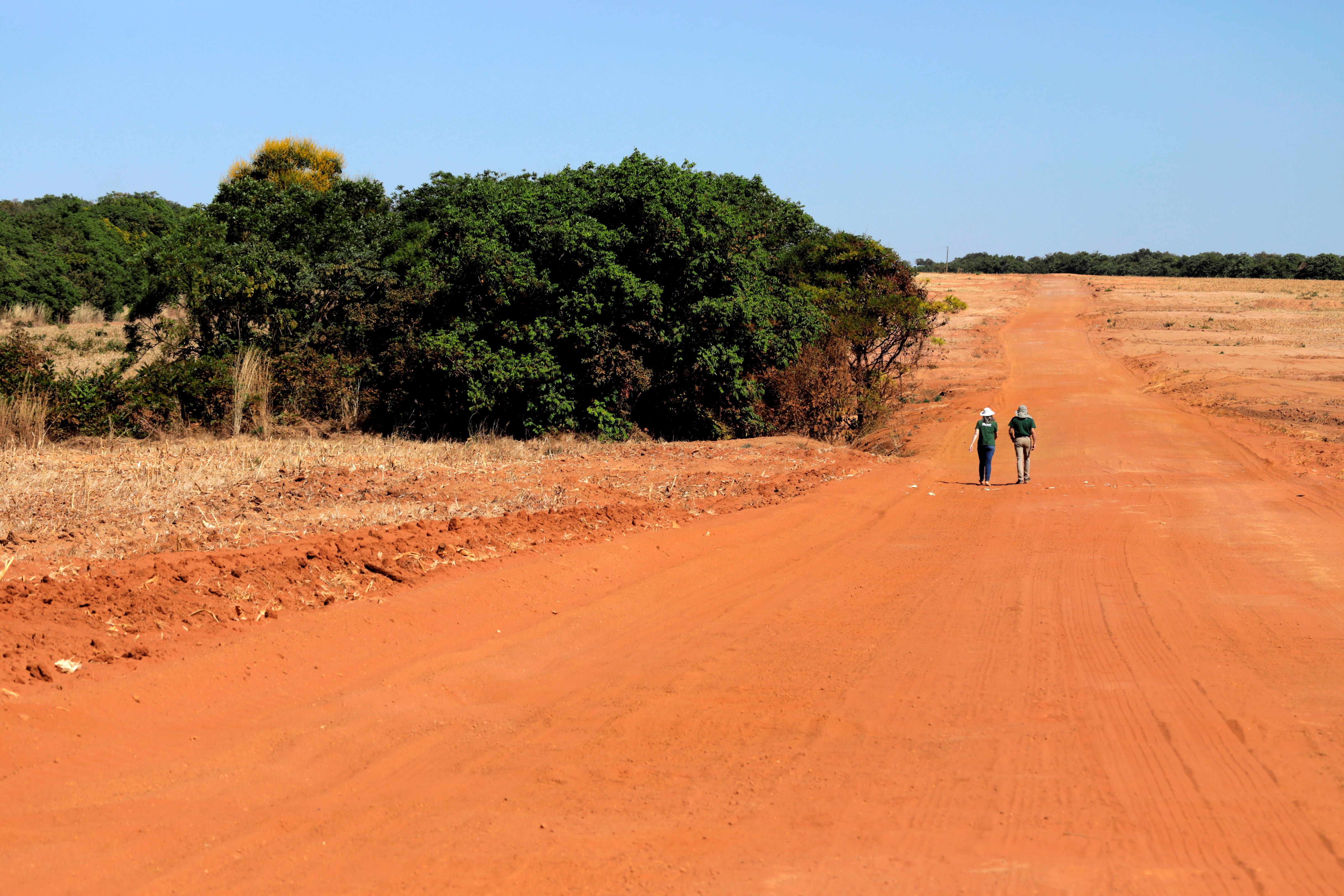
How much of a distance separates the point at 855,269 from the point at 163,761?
73.1ft

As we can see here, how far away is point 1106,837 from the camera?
4750 millimetres

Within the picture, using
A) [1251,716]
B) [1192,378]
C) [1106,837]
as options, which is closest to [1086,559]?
[1251,716]

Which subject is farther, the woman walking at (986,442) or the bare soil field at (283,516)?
the woman walking at (986,442)

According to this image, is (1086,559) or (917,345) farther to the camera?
(917,345)

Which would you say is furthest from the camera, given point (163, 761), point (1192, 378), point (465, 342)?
point (1192, 378)

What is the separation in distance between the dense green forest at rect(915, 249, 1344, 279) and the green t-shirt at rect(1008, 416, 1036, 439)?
208 feet

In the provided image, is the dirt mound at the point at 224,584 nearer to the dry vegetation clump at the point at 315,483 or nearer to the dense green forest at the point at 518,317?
the dry vegetation clump at the point at 315,483

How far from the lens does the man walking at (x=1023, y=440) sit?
17.4 metres

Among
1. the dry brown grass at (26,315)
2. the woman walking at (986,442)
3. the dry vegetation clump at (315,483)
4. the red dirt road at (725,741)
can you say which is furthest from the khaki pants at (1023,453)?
the dry brown grass at (26,315)

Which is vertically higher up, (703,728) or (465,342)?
(465,342)

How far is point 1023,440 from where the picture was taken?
57.3 ft

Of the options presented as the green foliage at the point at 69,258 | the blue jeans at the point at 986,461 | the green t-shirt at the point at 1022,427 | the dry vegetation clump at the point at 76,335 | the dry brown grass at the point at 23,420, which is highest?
the green foliage at the point at 69,258

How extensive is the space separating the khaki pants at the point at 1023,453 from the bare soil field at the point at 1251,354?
4.83 m

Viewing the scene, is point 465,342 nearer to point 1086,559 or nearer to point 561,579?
point 561,579
